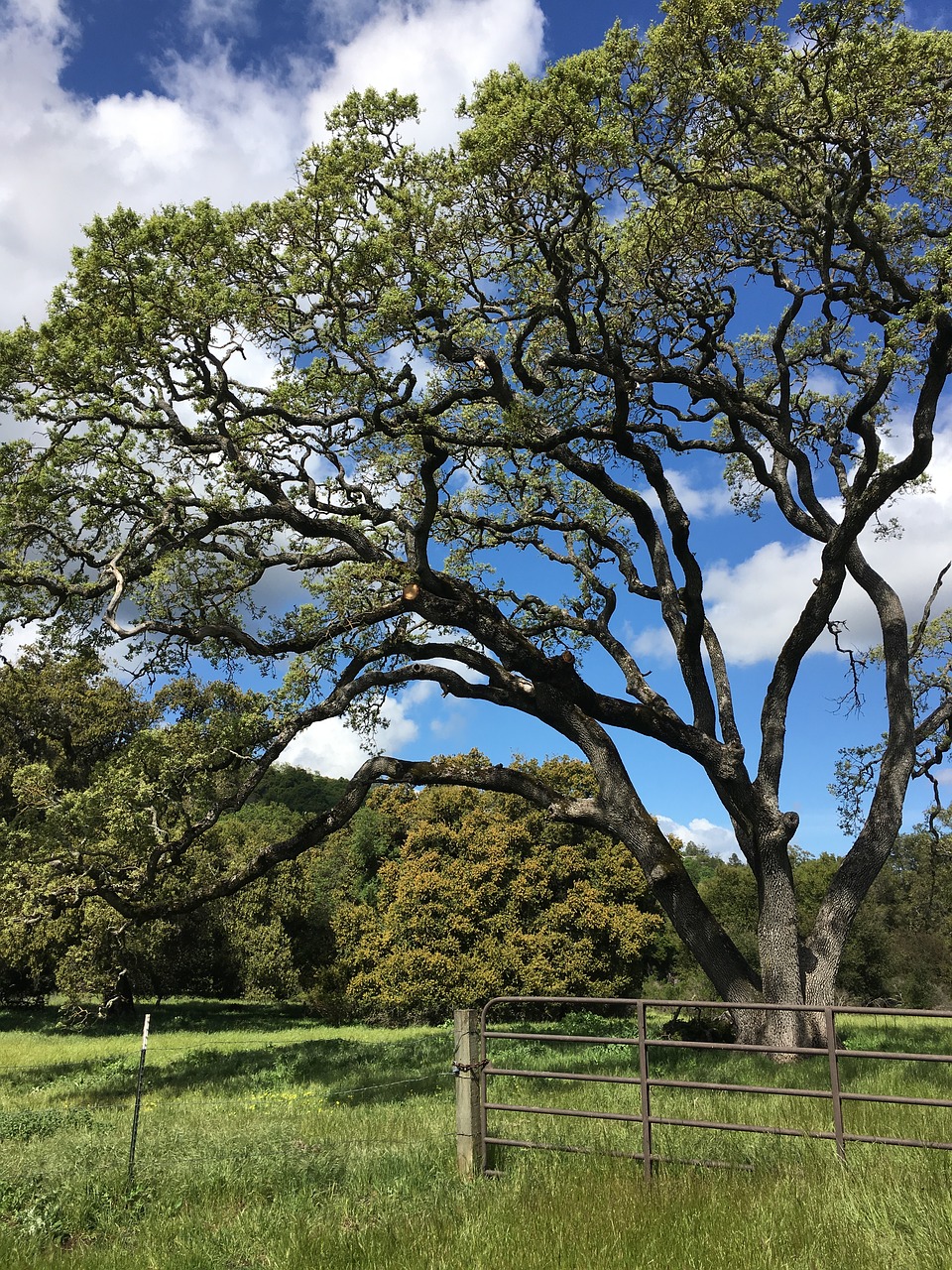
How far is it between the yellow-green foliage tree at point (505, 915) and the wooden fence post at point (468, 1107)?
67.7 feet

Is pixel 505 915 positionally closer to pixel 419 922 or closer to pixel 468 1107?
pixel 419 922

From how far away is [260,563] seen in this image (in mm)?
15641

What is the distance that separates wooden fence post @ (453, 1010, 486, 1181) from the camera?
7.06m

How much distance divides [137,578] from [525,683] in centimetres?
672

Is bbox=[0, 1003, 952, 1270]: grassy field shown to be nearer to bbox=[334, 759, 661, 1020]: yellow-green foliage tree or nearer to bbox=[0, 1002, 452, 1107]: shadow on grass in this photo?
bbox=[0, 1002, 452, 1107]: shadow on grass

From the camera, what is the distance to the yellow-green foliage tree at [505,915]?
27.4 meters

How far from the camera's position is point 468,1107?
23.5ft

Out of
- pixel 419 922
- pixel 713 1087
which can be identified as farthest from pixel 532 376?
pixel 419 922

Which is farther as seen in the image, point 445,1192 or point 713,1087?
point 713,1087

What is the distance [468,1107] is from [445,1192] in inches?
29.3

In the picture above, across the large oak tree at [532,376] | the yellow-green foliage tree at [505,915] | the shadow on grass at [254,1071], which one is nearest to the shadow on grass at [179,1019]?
the yellow-green foliage tree at [505,915]

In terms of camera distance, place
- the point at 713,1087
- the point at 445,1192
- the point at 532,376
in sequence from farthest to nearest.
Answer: the point at 532,376 < the point at 713,1087 < the point at 445,1192

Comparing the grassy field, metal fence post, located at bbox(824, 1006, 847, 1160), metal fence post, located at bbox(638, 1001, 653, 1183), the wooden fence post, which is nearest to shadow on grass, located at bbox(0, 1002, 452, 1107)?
the grassy field

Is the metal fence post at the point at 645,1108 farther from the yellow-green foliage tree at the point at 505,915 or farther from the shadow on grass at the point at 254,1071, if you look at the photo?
the yellow-green foliage tree at the point at 505,915
